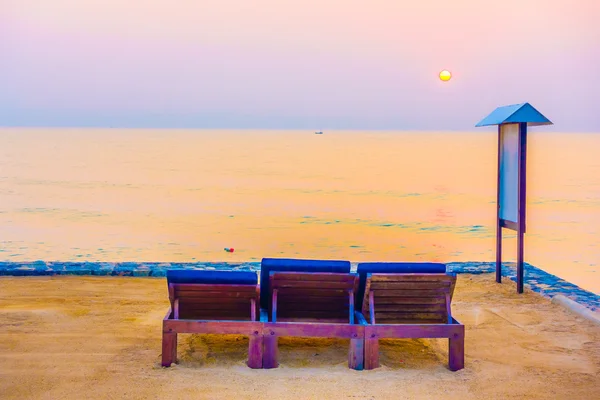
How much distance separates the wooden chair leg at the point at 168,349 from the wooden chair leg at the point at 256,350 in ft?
1.86

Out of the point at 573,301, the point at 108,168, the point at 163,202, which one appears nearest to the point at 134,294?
the point at 573,301

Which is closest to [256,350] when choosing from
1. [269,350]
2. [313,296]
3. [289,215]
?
[269,350]

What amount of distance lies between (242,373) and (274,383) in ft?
1.03

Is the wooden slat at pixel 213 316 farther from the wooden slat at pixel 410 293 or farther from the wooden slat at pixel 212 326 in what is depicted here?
the wooden slat at pixel 410 293

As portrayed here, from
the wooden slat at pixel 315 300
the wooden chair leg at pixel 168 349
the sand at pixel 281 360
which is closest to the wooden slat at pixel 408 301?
the wooden slat at pixel 315 300

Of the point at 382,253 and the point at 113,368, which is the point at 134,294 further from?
the point at 382,253

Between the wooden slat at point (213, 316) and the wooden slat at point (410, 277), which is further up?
the wooden slat at point (410, 277)

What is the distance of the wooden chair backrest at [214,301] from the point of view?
217 inches

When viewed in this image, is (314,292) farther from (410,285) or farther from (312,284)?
(410,285)

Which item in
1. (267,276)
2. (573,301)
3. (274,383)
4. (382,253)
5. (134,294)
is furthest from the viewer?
(382,253)

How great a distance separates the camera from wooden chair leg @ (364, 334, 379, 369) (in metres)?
5.45

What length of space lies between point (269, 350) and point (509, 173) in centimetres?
415

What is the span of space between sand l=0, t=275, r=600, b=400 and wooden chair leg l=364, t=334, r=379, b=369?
66 mm

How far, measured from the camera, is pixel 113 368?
5.51 meters
